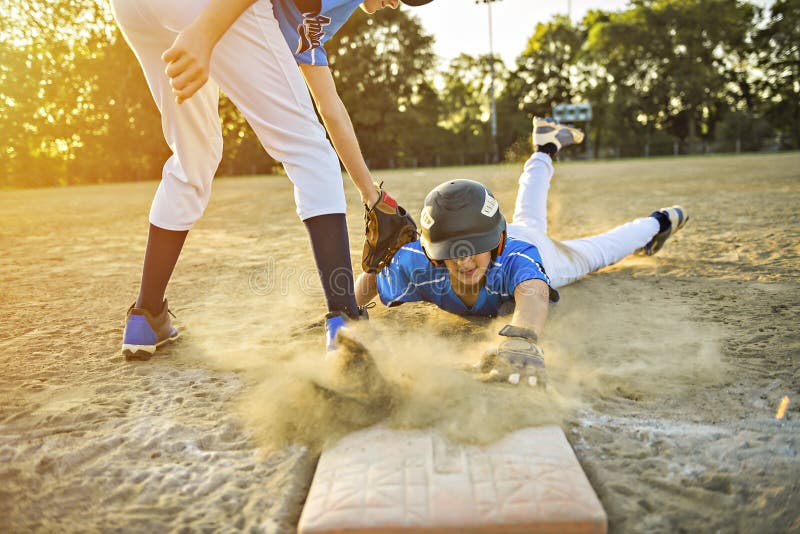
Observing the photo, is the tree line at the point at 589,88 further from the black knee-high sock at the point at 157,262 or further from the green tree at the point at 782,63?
the black knee-high sock at the point at 157,262

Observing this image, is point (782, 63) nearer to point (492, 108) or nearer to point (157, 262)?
point (492, 108)

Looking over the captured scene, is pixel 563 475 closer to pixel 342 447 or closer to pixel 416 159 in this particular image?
pixel 342 447

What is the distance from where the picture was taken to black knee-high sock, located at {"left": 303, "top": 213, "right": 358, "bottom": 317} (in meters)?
2.01

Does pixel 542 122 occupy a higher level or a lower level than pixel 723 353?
higher

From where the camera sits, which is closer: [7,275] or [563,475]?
[563,475]

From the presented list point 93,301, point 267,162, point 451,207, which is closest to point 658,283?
point 451,207

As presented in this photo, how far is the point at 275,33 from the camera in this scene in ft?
6.49

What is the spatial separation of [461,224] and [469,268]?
0.22 metres

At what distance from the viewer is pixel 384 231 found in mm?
2523

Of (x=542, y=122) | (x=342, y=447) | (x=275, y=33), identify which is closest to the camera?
(x=342, y=447)

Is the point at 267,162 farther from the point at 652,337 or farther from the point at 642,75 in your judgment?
the point at 652,337

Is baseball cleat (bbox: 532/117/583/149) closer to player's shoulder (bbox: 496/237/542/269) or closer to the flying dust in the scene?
the flying dust

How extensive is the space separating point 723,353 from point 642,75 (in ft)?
143

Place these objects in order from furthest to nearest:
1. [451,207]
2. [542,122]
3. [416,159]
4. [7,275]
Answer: [416,159]
[542,122]
[7,275]
[451,207]
